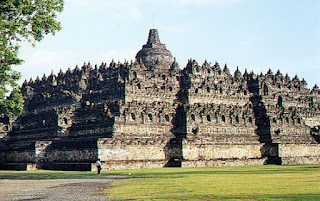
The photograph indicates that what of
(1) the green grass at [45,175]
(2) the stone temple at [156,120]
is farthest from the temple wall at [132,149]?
(1) the green grass at [45,175]

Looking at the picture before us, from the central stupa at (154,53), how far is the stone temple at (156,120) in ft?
0.60

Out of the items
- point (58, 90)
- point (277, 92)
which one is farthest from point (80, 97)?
point (277, 92)

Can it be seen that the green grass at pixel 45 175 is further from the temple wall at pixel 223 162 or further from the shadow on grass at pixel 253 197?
the shadow on grass at pixel 253 197

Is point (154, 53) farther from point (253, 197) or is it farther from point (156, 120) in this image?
point (253, 197)

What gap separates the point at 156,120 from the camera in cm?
5725

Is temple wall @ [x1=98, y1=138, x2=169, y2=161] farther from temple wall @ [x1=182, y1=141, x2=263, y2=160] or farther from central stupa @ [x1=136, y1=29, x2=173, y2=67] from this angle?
central stupa @ [x1=136, y1=29, x2=173, y2=67]

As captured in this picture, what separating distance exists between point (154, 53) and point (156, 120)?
2448 centimetres

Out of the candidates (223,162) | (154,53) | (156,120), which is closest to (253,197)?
(223,162)

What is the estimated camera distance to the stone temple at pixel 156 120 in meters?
51.4

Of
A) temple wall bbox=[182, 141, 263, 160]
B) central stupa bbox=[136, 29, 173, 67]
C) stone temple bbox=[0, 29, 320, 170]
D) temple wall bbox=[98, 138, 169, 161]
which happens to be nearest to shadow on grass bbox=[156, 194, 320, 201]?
stone temple bbox=[0, 29, 320, 170]

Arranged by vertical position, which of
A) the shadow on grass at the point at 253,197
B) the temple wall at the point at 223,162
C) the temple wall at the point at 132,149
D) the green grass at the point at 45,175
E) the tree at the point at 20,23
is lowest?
the temple wall at the point at 223,162

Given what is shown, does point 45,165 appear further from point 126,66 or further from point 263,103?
point 263,103

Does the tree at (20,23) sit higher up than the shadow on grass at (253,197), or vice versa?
the tree at (20,23)

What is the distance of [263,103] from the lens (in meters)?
72.3
